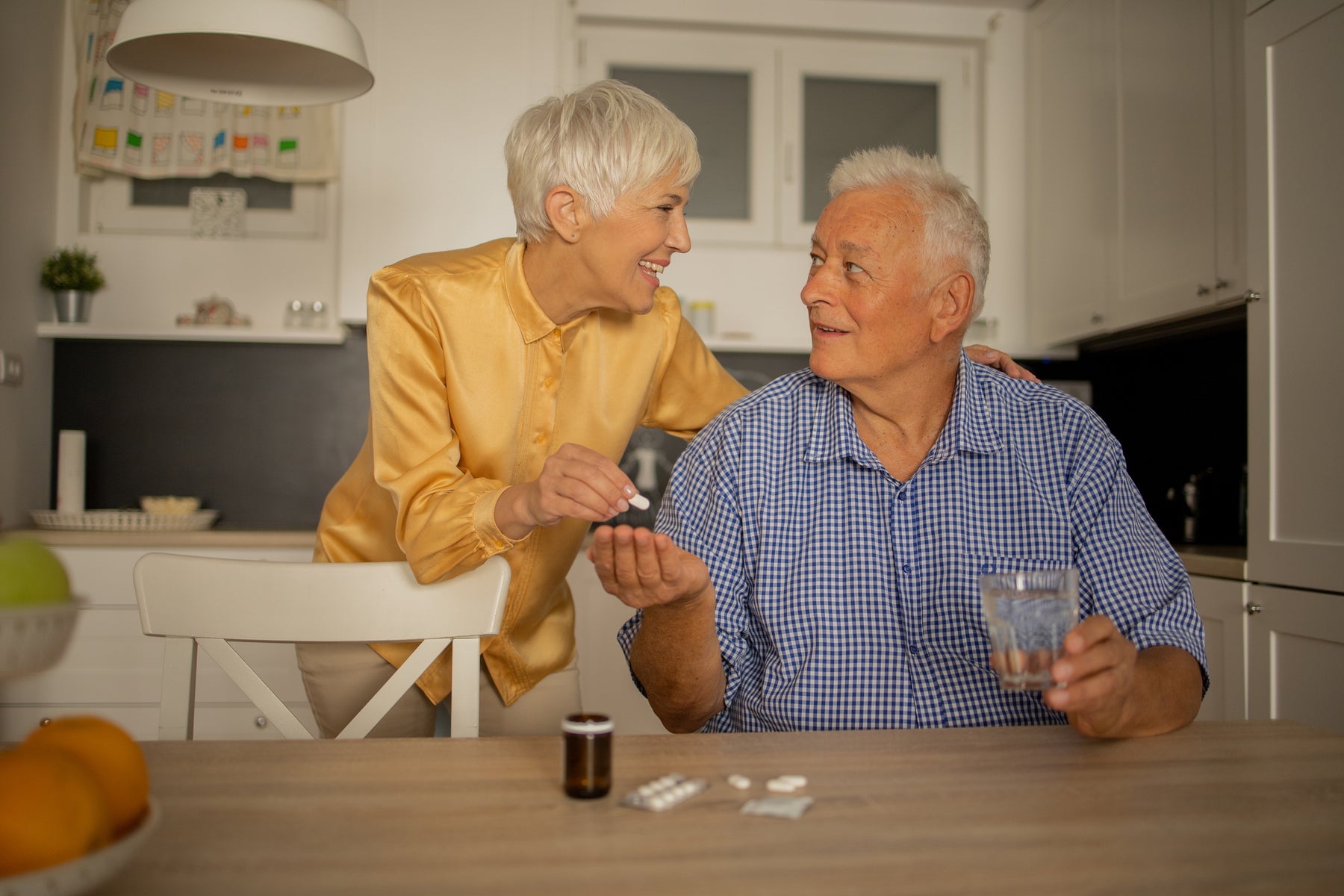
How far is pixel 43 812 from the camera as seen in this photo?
58 cm

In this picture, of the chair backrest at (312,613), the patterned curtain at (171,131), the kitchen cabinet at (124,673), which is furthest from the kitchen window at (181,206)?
the chair backrest at (312,613)

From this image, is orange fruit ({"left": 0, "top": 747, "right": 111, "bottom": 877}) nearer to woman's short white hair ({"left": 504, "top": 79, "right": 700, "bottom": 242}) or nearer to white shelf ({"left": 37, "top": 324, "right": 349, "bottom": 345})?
woman's short white hair ({"left": 504, "top": 79, "right": 700, "bottom": 242})

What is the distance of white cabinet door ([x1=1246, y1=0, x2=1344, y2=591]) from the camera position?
85.0 inches

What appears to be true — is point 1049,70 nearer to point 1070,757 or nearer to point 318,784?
point 1070,757

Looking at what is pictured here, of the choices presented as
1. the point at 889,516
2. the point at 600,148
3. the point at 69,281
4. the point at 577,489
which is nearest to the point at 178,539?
the point at 69,281

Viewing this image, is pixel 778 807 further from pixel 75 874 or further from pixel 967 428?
pixel 967 428

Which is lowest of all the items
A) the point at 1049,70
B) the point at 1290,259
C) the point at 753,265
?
the point at 1290,259

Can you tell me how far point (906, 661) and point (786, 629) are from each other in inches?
6.7

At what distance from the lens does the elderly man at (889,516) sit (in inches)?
55.3

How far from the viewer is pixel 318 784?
0.94 meters

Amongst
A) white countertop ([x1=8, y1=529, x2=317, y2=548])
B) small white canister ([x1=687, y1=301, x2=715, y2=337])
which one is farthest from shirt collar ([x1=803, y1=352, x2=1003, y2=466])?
small white canister ([x1=687, y1=301, x2=715, y2=337])

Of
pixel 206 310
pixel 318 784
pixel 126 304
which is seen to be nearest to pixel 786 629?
pixel 318 784

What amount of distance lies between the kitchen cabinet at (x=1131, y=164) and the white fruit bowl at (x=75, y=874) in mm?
2678

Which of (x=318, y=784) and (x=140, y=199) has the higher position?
(x=140, y=199)
